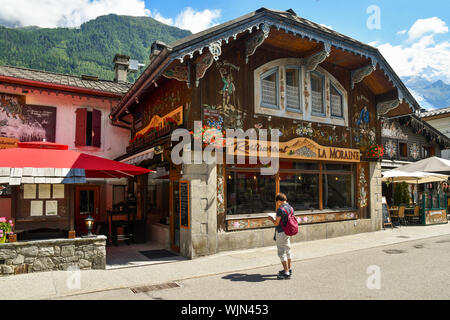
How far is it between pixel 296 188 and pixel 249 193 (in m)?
2.04

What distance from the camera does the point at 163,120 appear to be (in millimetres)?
11023

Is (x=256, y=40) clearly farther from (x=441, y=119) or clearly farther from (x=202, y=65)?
(x=441, y=119)

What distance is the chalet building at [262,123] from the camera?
30.8 feet

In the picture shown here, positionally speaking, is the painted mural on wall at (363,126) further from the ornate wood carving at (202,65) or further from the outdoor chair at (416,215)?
the ornate wood carving at (202,65)

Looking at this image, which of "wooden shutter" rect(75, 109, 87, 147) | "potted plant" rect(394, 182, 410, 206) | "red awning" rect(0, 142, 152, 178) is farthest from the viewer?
"potted plant" rect(394, 182, 410, 206)

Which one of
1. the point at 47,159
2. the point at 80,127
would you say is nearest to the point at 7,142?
the point at 80,127

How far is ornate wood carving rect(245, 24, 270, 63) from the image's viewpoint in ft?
31.1

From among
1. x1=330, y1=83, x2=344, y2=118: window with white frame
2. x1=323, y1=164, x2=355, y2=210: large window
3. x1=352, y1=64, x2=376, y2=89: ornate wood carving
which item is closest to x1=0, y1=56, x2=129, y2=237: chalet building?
x1=323, y1=164, x2=355, y2=210: large window

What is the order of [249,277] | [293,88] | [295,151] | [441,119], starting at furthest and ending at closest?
[441,119] → [293,88] → [295,151] → [249,277]

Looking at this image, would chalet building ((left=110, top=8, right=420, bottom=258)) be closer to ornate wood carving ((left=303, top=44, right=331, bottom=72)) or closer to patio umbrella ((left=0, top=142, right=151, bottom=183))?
ornate wood carving ((left=303, top=44, right=331, bottom=72))

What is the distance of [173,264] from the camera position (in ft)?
27.8

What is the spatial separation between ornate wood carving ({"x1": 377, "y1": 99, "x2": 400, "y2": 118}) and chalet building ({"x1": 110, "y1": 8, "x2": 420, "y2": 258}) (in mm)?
44

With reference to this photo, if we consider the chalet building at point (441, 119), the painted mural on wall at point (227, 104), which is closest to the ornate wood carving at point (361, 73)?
the painted mural on wall at point (227, 104)

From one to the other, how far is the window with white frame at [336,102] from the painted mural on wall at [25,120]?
1080cm
